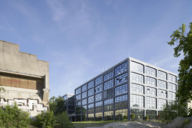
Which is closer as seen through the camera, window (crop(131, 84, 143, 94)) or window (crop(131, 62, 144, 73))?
window (crop(131, 84, 143, 94))

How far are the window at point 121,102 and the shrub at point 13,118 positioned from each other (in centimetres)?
4371

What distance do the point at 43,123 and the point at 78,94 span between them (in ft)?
256

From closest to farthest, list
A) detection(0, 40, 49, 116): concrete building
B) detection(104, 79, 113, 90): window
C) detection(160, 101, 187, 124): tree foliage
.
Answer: detection(0, 40, 49, 116): concrete building < detection(160, 101, 187, 124): tree foliage < detection(104, 79, 113, 90): window

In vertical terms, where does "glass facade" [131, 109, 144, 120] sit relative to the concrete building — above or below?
below

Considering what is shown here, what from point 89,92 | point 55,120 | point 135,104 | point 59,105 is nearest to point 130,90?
point 135,104

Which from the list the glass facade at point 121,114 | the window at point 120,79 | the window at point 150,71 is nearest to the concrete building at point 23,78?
the glass facade at point 121,114

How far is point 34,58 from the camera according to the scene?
13.5 metres

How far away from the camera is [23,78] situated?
12867mm

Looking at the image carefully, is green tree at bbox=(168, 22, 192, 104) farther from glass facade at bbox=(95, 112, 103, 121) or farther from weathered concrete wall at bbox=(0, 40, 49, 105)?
glass facade at bbox=(95, 112, 103, 121)

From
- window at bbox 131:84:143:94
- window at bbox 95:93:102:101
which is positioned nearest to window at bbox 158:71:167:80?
window at bbox 131:84:143:94

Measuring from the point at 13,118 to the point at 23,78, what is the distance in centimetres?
316

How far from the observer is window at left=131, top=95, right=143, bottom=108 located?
51.2m

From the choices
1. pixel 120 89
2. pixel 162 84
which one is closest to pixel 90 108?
pixel 120 89

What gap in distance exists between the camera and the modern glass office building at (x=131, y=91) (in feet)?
171
